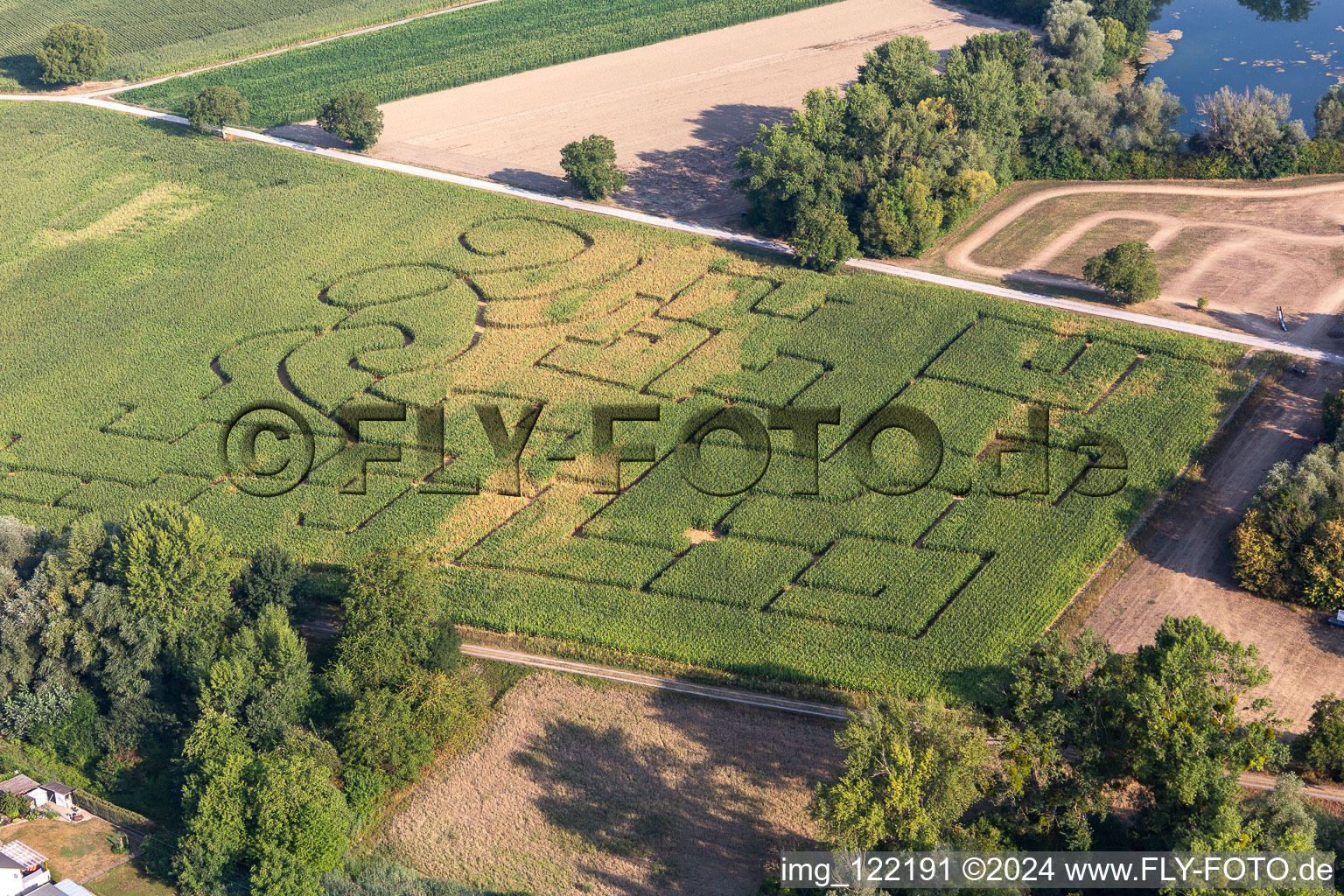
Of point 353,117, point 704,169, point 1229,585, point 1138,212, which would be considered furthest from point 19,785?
point 1138,212

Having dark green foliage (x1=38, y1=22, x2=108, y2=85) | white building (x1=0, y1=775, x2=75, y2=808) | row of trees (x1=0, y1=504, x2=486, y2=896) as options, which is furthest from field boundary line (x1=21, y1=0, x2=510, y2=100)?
white building (x1=0, y1=775, x2=75, y2=808)

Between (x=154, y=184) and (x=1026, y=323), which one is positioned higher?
(x=154, y=184)

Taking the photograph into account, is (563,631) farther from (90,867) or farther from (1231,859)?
(1231,859)

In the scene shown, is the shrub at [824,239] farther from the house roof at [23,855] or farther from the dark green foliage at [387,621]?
the house roof at [23,855]

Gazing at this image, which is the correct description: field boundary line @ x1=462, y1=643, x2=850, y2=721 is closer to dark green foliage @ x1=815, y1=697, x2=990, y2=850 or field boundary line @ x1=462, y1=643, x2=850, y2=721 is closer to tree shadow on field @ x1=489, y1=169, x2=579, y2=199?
dark green foliage @ x1=815, y1=697, x2=990, y2=850

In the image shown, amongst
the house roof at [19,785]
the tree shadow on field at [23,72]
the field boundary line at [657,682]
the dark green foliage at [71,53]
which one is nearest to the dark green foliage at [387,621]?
the field boundary line at [657,682]

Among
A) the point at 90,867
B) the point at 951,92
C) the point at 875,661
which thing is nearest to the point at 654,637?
the point at 875,661

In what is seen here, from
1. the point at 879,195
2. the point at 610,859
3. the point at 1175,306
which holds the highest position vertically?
the point at 879,195

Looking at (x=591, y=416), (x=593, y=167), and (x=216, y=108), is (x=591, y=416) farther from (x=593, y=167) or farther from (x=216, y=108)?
(x=216, y=108)
